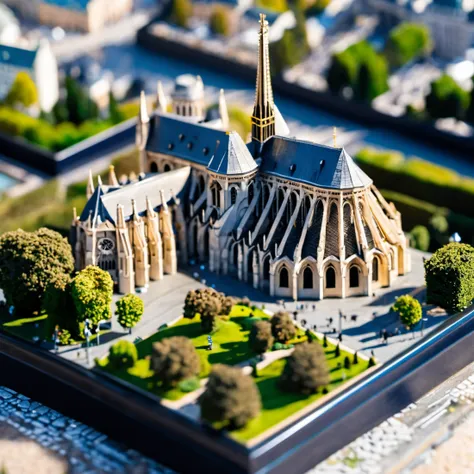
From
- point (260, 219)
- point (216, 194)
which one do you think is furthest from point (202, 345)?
point (216, 194)

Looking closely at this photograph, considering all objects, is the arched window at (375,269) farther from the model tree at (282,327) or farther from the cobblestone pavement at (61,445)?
the cobblestone pavement at (61,445)

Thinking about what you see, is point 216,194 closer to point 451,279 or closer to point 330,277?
point 330,277

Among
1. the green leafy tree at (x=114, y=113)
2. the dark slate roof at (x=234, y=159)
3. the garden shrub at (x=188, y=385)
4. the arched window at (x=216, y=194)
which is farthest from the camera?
the green leafy tree at (x=114, y=113)

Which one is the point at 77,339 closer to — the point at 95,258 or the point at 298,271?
the point at 95,258

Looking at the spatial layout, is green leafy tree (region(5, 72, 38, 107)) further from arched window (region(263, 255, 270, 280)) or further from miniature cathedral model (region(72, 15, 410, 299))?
arched window (region(263, 255, 270, 280))

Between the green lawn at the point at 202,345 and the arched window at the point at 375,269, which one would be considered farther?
the arched window at the point at 375,269

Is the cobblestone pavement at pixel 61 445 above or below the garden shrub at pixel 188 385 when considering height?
below

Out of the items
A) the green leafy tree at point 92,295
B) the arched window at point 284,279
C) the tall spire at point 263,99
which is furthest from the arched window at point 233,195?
the green leafy tree at point 92,295

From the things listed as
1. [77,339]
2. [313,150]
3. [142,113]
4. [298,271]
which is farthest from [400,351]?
[142,113]

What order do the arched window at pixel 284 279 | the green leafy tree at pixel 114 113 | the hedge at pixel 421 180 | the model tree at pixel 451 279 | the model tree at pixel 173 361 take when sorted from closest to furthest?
1. the model tree at pixel 173 361
2. the model tree at pixel 451 279
3. the arched window at pixel 284 279
4. the hedge at pixel 421 180
5. the green leafy tree at pixel 114 113
